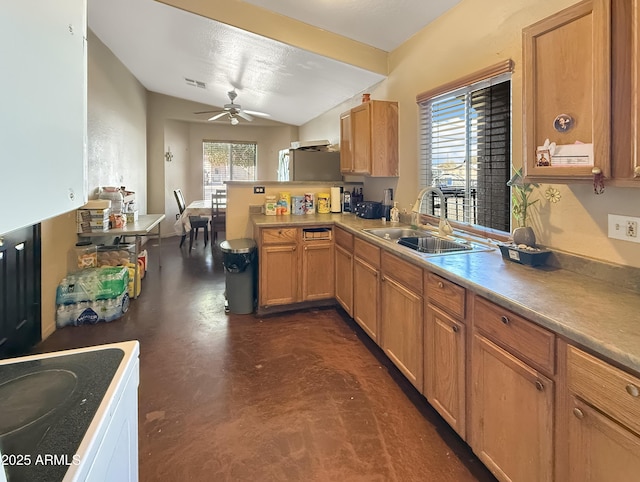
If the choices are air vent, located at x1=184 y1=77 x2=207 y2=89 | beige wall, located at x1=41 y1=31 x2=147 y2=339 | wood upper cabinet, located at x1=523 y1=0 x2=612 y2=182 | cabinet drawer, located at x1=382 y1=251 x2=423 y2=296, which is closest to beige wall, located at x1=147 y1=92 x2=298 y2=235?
beige wall, located at x1=41 y1=31 x2=147 y2=339

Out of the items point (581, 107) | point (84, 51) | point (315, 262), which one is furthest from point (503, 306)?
point (315, 262)

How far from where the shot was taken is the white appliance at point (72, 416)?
597 millimetres

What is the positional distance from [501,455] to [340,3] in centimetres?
317

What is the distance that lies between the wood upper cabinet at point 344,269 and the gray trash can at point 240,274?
0.82 m

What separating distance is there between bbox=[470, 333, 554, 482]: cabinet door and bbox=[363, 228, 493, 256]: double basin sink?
76 cm

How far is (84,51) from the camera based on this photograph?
72 centimetres

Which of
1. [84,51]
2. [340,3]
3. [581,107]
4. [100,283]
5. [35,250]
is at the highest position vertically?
[340,3]

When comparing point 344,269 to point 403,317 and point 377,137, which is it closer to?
point 403,317

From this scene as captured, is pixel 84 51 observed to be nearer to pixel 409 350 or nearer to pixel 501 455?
pixel 501 455

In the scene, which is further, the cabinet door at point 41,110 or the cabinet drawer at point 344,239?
the cabinet drawer at point 344,239

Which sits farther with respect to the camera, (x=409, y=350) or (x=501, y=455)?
(x=409, y=350)

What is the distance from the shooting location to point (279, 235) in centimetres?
336

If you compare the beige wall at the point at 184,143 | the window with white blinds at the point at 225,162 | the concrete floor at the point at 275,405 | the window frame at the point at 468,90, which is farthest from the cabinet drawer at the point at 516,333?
the window with white blinds at the point at 225,162

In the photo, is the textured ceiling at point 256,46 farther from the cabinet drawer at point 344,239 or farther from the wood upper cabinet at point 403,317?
the wood upper cabinet at point 403,317
